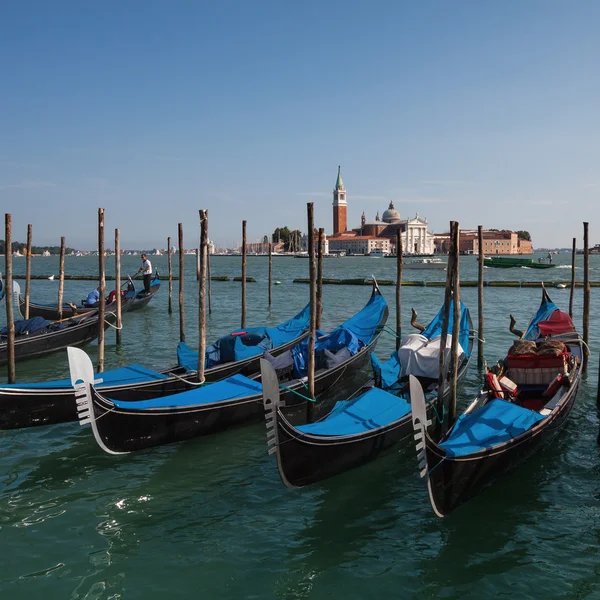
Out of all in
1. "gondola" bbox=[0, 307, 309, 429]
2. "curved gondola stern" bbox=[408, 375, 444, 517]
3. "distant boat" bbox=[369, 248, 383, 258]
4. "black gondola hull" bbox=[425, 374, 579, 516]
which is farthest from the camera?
"distant boat" bbox=[369, 248, 383, 258]

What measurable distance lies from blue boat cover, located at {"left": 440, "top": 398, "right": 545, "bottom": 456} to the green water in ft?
1.52

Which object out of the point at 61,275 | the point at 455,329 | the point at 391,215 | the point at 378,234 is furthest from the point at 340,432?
the point at 391,215

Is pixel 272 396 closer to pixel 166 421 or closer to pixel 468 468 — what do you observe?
pixel 468 468

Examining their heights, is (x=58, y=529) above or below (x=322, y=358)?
below

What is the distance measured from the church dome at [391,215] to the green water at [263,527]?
11439cm

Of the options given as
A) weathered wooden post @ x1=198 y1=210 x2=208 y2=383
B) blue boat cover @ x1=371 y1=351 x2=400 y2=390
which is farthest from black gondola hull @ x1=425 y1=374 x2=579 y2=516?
weathered wooden post @ x1=198 y1=210 x2=208 y2=383

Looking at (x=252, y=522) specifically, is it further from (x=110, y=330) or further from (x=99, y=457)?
(x=110, y=330)

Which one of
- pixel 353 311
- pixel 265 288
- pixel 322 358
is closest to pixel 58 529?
pixel 322 358

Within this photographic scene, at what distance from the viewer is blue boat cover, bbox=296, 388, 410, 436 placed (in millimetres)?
5312

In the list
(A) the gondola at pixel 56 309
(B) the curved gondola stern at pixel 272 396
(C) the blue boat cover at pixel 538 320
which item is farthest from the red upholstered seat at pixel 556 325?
(A) the gondola at pixel 56 309

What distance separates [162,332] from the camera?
564 inches

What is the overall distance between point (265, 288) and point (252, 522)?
2430cm

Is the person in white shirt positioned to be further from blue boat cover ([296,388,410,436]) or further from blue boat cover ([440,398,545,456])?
blue boat cover ([440,398,545,456])

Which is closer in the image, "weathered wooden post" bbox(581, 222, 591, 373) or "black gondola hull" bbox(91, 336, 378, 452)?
"black gondola hull" bbox(91, 336, 378, 452)
